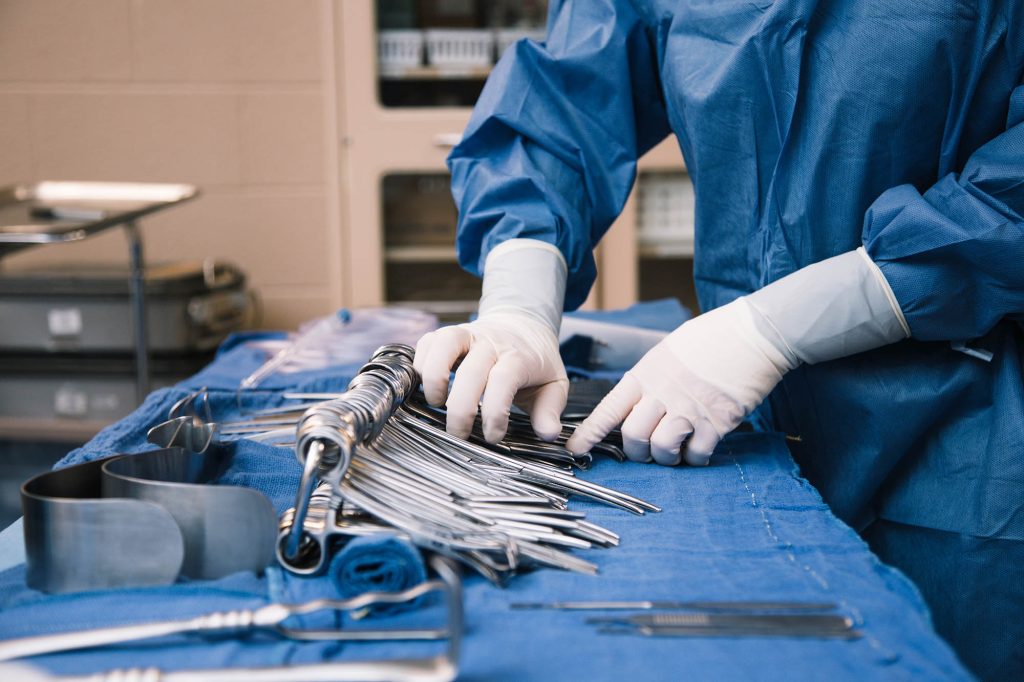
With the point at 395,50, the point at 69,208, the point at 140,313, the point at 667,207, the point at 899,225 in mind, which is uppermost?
the point at 395,50

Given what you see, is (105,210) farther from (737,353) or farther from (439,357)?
(737,353)

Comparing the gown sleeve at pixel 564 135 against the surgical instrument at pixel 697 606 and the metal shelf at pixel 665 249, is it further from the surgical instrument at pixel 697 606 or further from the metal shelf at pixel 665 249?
the metal shelf at pixel 665 249

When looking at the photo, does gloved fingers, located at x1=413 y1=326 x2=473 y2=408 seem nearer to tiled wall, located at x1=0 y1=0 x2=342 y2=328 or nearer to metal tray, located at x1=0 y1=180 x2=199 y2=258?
metal tray, located at x1=0 y1=180 x2=199 y2=258

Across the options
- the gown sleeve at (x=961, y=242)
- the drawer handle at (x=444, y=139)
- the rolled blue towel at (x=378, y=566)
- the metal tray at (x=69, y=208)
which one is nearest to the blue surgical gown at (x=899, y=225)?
the gown sleeve at (x=961, y=242)

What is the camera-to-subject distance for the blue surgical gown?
83 centimetres

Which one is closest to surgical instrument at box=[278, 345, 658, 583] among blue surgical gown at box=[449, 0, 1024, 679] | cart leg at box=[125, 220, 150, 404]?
blue surgical gown at box=[449, 0, 1024, 679]

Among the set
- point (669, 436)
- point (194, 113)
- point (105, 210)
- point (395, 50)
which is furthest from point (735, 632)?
point (194, 113)

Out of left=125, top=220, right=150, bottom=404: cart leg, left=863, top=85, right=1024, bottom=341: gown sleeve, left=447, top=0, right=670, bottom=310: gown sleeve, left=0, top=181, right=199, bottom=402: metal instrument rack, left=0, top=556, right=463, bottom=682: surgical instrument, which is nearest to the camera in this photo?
left=0, top=556, right=463, bottom=682: surgical instrument

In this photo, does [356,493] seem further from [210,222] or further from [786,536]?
[210,222]

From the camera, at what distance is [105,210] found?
199cm

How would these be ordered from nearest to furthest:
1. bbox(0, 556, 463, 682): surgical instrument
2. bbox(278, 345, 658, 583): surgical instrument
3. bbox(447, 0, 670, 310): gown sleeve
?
bbox(0, 556, 463, 682): surgical instrument
bbox(278, 345, 658, 583): surgical instrument
bbox(447, 0, 670, 310): gown sleeve

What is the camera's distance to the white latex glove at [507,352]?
813 mm

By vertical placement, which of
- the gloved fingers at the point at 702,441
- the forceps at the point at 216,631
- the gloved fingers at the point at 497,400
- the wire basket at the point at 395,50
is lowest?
the gloved fingers at the point at 702,441

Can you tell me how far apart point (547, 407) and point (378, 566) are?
34 centimetres
